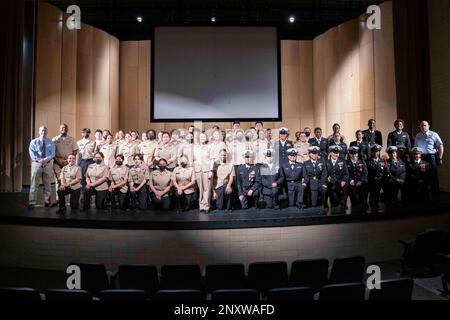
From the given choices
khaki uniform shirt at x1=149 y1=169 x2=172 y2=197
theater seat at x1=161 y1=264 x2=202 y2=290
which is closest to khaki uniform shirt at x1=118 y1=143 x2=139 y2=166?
khaki uniform shirt at x1=149 y1=169 x2=172 y2=197

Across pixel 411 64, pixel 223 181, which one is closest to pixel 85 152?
pixel 223 181

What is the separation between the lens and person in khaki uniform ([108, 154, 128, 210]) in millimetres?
6426

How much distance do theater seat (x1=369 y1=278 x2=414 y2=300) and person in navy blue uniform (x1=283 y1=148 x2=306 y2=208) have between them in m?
3.22

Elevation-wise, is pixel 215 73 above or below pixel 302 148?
above

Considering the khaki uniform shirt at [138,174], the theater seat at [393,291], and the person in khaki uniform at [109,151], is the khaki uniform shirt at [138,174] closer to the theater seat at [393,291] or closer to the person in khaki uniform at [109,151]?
the person in khaki uniform at [109,151]

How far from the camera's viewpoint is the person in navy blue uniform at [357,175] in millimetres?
6516

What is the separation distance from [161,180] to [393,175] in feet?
13.9

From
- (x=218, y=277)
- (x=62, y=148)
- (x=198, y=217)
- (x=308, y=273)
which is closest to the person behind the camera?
(x=218, y=277)

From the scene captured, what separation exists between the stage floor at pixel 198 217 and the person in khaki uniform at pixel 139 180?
0.87 feet

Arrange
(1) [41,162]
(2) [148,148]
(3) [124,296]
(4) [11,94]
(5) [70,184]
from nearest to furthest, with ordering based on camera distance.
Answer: (3) [124,296], (5) [70,184], (1) [41,162], (2) [148,148], (4) [11,94]

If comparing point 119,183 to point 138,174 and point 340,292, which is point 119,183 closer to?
point 138,174

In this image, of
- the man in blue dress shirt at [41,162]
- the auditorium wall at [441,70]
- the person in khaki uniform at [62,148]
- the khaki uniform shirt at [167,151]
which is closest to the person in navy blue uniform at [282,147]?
the khaki uniform shirt at [167,151]

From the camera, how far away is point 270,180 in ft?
21.4
